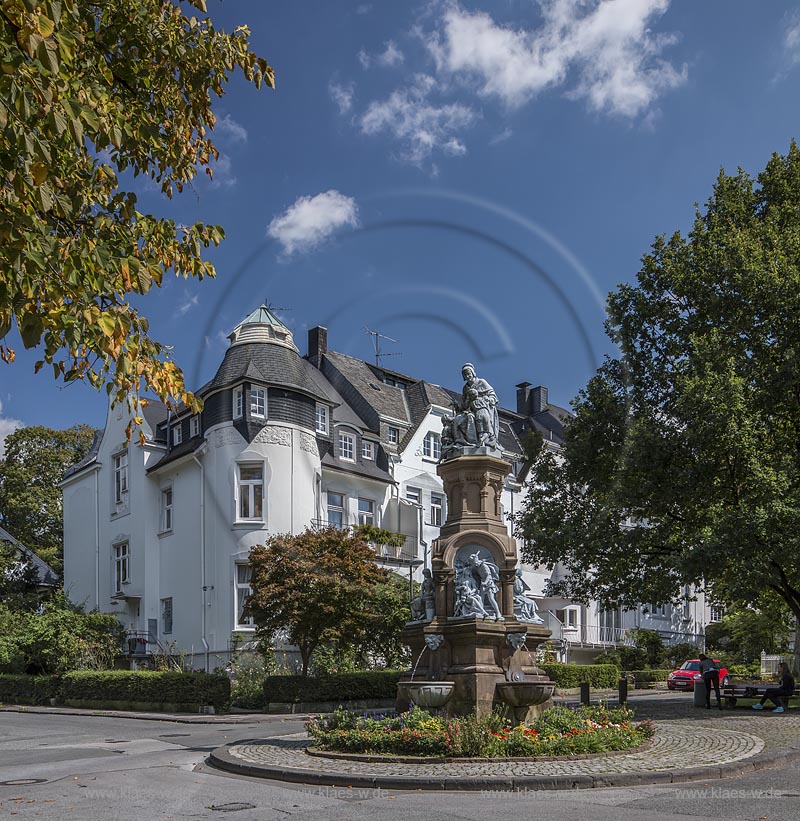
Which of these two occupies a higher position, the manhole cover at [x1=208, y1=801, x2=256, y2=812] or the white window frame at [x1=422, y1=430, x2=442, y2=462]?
the white window frame at [x1=422, y1=430, x2=442, y2=462]

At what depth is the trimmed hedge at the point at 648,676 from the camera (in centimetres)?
4329

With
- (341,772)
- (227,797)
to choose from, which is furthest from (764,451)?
(227,797)

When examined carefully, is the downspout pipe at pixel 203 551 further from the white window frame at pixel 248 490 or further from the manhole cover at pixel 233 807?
the manhole cover at pixel 233 807

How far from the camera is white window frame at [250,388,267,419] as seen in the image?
35.6 meters

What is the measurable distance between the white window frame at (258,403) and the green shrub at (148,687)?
996 cm

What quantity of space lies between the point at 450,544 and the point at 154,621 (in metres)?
23.2

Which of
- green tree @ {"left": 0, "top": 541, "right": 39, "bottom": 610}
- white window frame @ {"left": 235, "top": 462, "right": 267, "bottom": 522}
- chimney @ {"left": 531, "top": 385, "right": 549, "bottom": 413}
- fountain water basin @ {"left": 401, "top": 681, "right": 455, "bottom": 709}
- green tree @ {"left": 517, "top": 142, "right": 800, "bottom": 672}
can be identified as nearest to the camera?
fountain water basin @ {"left": 401, "top": 681, "right": 455, "bottom": 709}

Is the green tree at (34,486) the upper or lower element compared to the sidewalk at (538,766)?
upper

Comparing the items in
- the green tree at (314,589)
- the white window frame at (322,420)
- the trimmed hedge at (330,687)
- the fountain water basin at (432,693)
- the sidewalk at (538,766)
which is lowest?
the trimmed hedge at (330,687)

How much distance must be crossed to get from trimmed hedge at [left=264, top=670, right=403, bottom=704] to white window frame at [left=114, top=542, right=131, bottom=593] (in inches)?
523

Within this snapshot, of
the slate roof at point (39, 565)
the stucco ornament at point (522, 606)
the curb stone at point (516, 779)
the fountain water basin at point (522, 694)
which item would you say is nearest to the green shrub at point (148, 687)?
the stucco ornament at point (522, 606)

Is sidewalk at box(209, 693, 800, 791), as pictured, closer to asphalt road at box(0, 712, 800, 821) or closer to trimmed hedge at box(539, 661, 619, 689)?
asphalt road at box(0, 712, 800, 821)

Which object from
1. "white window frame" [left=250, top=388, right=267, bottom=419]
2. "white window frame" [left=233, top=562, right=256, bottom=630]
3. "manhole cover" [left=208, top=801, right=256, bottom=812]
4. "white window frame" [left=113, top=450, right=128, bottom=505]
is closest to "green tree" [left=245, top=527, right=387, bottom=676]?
"white window frame" [left=233, top=562, right=256, bottom=630]

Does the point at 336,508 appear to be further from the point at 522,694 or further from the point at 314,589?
the point at 522,694
